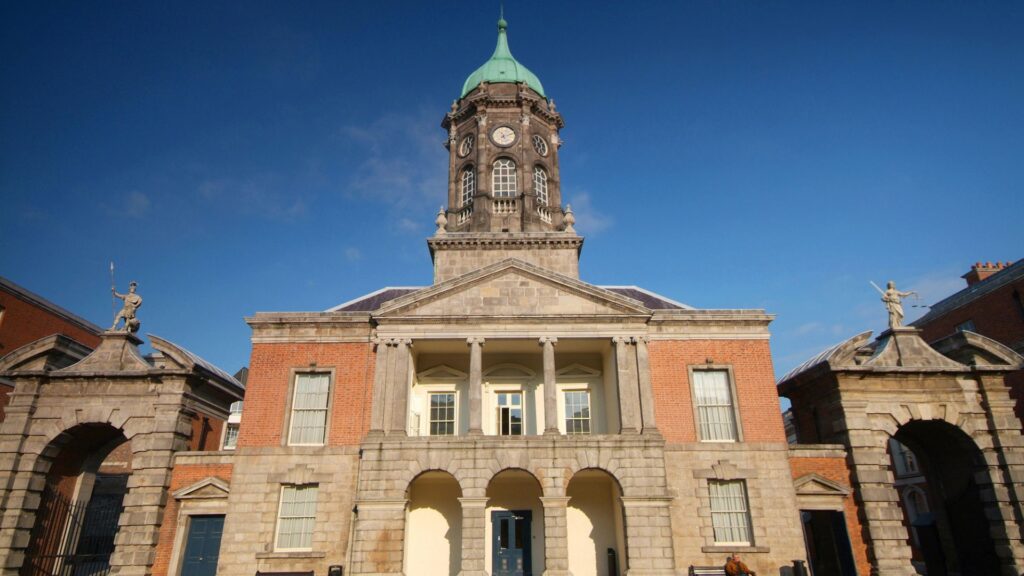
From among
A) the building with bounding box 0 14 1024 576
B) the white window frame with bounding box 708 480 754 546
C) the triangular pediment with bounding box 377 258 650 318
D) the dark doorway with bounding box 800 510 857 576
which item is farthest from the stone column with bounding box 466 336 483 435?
the dark doorway with bounding box 800 510 857 576

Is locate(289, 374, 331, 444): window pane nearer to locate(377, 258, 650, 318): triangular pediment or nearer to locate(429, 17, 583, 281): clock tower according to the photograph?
locate(377, 258, 650, 318): triangular pediment

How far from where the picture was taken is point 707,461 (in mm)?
20484

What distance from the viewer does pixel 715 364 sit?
21875mm

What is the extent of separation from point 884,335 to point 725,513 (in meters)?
9.06

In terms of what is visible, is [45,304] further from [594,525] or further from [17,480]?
[594,525]

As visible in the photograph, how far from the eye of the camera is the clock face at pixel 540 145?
3012cm

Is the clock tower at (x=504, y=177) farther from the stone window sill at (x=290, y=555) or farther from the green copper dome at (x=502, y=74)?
the stone window sill at (x=290, y=555)

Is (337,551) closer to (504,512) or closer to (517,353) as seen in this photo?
(504,512)

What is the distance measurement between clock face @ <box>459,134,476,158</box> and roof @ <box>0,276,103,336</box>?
65.6ft

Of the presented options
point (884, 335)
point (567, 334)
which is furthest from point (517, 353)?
point (884, 335)

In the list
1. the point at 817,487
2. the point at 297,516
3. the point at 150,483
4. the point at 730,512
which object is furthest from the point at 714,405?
the point at 150,483

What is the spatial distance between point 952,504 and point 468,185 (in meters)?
22.9

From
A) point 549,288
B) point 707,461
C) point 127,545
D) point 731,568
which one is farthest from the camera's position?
point 549,288

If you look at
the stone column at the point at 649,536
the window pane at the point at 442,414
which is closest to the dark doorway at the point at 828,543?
the stone column at the point at 649,536
